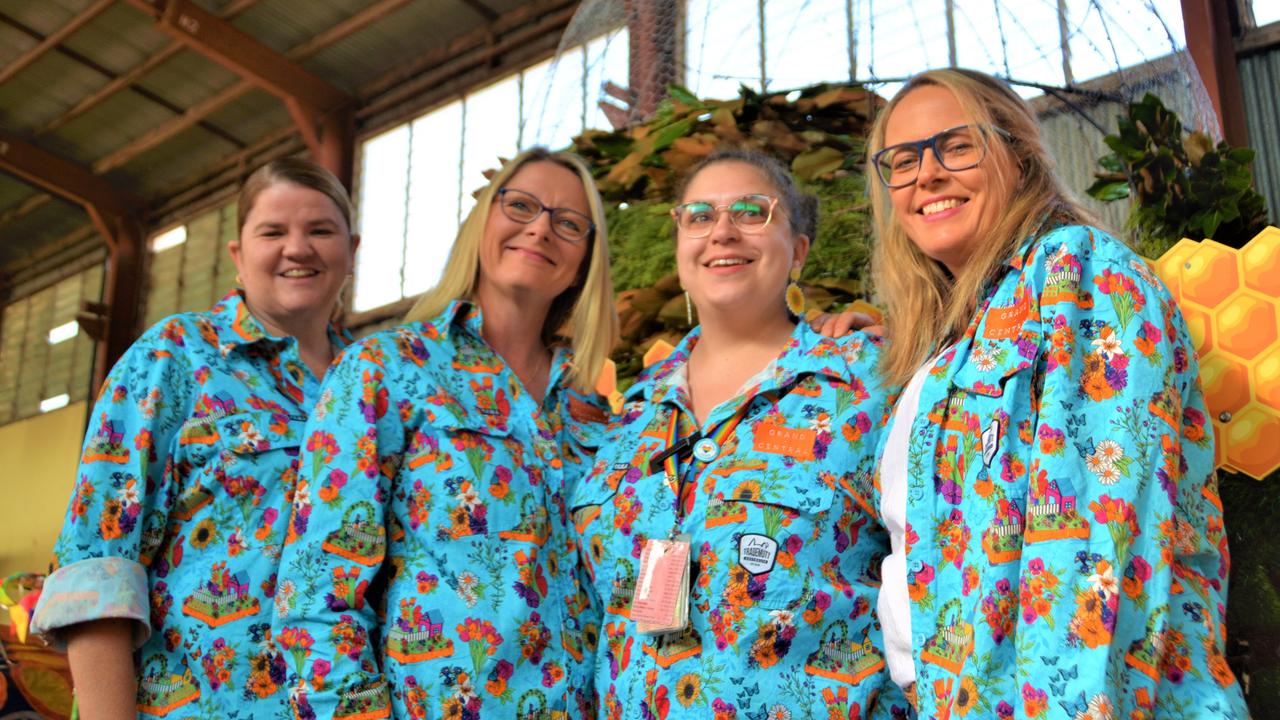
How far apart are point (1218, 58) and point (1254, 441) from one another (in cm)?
514

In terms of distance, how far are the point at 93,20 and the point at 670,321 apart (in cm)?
946

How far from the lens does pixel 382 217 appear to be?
412 inches

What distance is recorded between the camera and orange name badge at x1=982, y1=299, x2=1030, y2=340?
4.04ft

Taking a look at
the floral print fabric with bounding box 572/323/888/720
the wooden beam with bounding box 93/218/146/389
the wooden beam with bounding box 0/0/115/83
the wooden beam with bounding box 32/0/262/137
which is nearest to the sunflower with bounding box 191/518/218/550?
the floral print fabric with bounding box 572/323/888/720

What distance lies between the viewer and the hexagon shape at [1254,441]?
4.24 feet

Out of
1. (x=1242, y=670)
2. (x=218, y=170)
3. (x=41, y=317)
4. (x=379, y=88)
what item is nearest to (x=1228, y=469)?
(x=1242, y=670)

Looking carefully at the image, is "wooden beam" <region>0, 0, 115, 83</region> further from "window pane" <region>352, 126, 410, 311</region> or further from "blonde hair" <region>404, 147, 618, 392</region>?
"blonde hair" <region>404, 147, 618, 392</region>

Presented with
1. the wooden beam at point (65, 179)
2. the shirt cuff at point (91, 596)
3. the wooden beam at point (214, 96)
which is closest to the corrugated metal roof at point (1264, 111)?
the shirt cuff at point (91, 596)

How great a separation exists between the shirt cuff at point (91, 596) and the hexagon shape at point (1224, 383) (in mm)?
1463

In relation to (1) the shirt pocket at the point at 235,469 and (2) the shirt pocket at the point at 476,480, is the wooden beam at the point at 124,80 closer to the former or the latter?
(1) the shirt pocket at the point at 235,469

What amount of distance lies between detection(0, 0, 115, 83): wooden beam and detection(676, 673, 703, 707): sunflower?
32.1ft

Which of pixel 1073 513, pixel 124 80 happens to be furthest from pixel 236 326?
pixel 124 80

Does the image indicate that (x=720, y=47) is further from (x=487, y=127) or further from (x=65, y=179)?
(x=65, y=179)

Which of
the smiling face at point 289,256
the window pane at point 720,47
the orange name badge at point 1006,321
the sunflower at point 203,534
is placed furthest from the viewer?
the window pane at point 720,47
